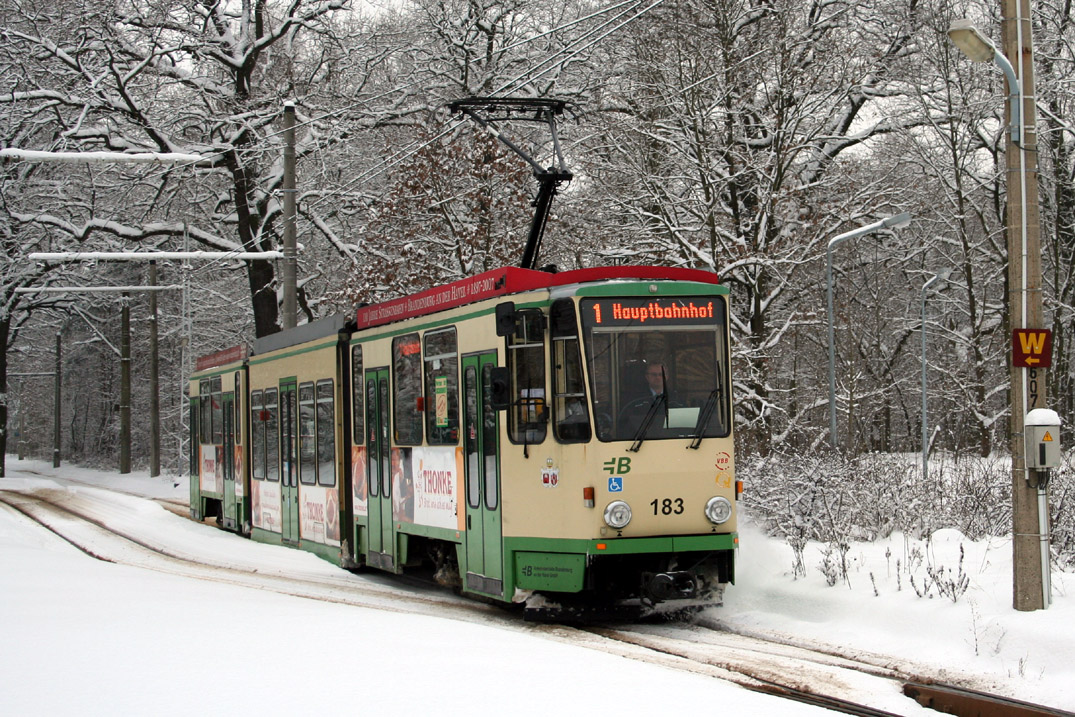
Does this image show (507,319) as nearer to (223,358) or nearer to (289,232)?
(289,232)

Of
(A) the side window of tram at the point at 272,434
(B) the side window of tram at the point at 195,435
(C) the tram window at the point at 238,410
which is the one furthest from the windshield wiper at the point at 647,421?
(B) the side window of tram at the point at 195,435

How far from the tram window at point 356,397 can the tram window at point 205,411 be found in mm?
8739

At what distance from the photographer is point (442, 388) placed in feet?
39.6

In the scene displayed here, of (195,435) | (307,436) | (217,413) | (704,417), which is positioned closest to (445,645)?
(704,417)

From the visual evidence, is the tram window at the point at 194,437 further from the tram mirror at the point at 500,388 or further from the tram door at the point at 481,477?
the tram mirror at the point at 500,388

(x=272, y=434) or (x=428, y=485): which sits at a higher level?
(x=272, y=434)

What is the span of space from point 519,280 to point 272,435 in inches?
334

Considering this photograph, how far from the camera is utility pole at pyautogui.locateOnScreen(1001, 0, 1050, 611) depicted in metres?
9.30

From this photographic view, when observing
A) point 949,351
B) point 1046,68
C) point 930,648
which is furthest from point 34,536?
point 949,351

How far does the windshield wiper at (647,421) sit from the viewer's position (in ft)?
33.4

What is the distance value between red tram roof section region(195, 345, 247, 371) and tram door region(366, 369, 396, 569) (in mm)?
6798

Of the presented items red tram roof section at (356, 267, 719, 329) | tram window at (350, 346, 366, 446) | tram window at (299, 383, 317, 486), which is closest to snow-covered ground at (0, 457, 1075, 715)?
tram window at (350, 346, 366, 446)

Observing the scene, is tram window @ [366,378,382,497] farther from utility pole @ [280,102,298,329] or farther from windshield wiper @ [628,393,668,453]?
utility pole @ [280,102,298,329]

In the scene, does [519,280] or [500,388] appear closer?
[500,388]
